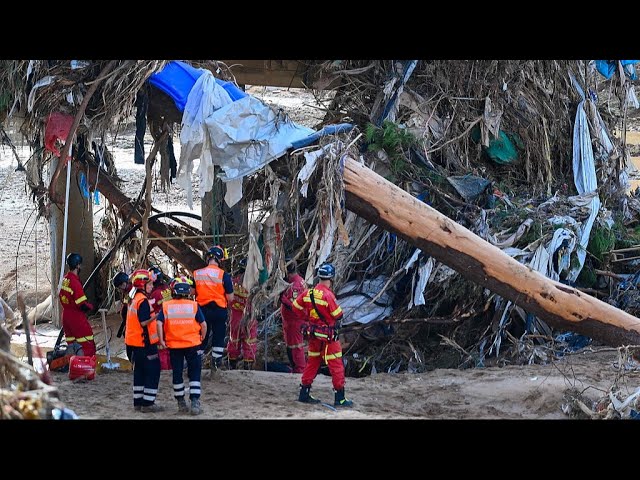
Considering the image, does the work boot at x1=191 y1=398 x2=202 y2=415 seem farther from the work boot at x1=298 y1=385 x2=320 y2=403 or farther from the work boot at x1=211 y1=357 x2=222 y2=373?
the work boot at x1=211 y1=357 x2=222 y2=373

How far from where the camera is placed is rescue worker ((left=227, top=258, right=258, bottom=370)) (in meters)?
11.3

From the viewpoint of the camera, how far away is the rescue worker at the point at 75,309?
10.8 m

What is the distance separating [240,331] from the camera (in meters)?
11.4

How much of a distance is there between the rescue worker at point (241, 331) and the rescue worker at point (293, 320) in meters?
0.43

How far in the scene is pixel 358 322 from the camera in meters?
12.2

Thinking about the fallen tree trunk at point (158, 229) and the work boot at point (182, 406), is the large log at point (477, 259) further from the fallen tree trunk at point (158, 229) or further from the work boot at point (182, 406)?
the fallen tree trunk at point (158, 229)

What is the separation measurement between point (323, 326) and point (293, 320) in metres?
1.71

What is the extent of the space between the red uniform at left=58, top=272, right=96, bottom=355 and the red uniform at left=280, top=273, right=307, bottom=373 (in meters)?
2.31

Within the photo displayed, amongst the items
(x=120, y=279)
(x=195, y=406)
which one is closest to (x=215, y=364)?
(x=195, y=406)

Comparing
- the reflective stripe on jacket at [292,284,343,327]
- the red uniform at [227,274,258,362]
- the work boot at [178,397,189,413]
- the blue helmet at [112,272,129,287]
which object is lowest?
the work boot at [178,397,189,413]

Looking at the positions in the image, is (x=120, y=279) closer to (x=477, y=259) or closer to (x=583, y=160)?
(x=477, y=259)

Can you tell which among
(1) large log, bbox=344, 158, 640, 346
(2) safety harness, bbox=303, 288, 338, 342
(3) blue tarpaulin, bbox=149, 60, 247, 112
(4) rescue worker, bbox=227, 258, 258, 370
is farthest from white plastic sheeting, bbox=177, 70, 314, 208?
(2) safety harness, bbox=303, 288, 338, 342
